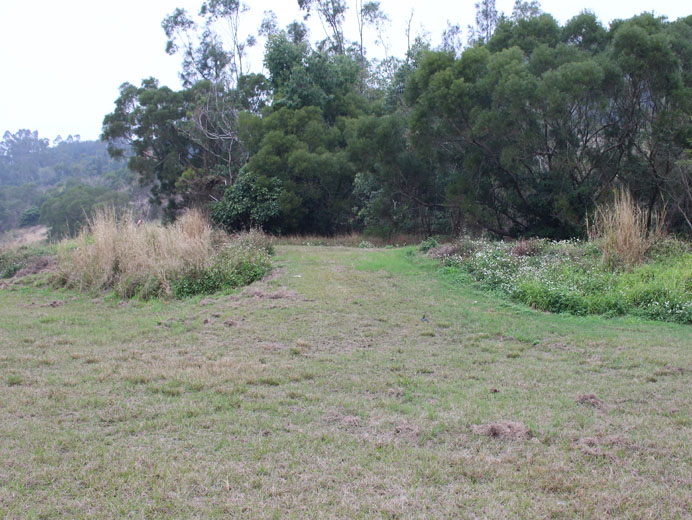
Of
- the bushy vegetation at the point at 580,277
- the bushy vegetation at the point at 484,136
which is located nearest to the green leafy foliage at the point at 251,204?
the bushy vegetation at the point at 484,136

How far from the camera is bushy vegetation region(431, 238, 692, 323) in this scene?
7.69 meters

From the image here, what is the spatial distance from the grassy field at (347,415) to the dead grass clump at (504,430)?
2 cm

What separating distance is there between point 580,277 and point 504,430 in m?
5.50

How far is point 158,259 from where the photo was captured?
10.3 m

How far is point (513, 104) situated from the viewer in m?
14.2

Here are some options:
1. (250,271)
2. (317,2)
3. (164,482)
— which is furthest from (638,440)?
(317,2)

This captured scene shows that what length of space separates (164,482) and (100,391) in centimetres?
207

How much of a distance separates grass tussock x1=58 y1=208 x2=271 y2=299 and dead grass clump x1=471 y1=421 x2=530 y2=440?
6.61 m

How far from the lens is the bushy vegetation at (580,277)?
7.69 meters

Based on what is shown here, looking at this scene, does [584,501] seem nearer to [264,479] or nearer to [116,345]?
[264,479]

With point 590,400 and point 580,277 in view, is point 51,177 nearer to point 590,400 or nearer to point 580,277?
point 580,277

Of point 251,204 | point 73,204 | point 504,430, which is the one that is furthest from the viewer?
point 73,204

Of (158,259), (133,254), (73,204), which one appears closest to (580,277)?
(158,259)

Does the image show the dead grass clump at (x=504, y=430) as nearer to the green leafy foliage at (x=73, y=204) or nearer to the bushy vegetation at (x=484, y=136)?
the bushy vegetation at (x=484, y=136)
